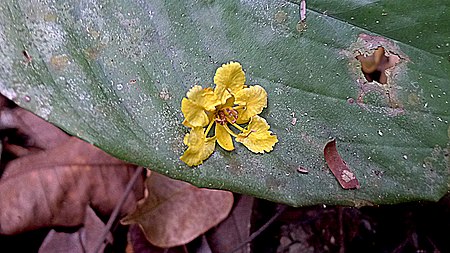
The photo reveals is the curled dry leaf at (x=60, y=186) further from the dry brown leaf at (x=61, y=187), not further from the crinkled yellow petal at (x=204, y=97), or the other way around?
the crinkled yellow petal at (x=204, y=97)

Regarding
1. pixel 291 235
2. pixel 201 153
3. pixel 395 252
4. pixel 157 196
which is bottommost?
pixel 395 252

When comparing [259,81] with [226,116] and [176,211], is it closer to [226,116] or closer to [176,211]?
[226,116]

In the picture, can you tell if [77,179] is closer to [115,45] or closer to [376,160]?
[115,45]

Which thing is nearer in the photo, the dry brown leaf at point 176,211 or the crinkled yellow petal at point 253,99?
the crinkled yellow petal at point 253,99

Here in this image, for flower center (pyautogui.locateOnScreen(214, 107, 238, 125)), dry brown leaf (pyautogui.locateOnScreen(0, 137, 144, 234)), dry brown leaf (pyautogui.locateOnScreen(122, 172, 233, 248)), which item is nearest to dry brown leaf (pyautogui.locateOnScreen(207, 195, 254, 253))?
dry brown leaf (pyautogui.locateOnScreen(122, 172, 233, 248))

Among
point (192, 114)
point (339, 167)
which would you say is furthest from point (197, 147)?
point (339, 167)

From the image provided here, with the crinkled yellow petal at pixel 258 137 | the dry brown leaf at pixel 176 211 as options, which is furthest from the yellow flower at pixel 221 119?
the dry brown leaf at pixel 176 211

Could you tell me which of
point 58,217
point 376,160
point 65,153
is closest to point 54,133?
point 65,153
